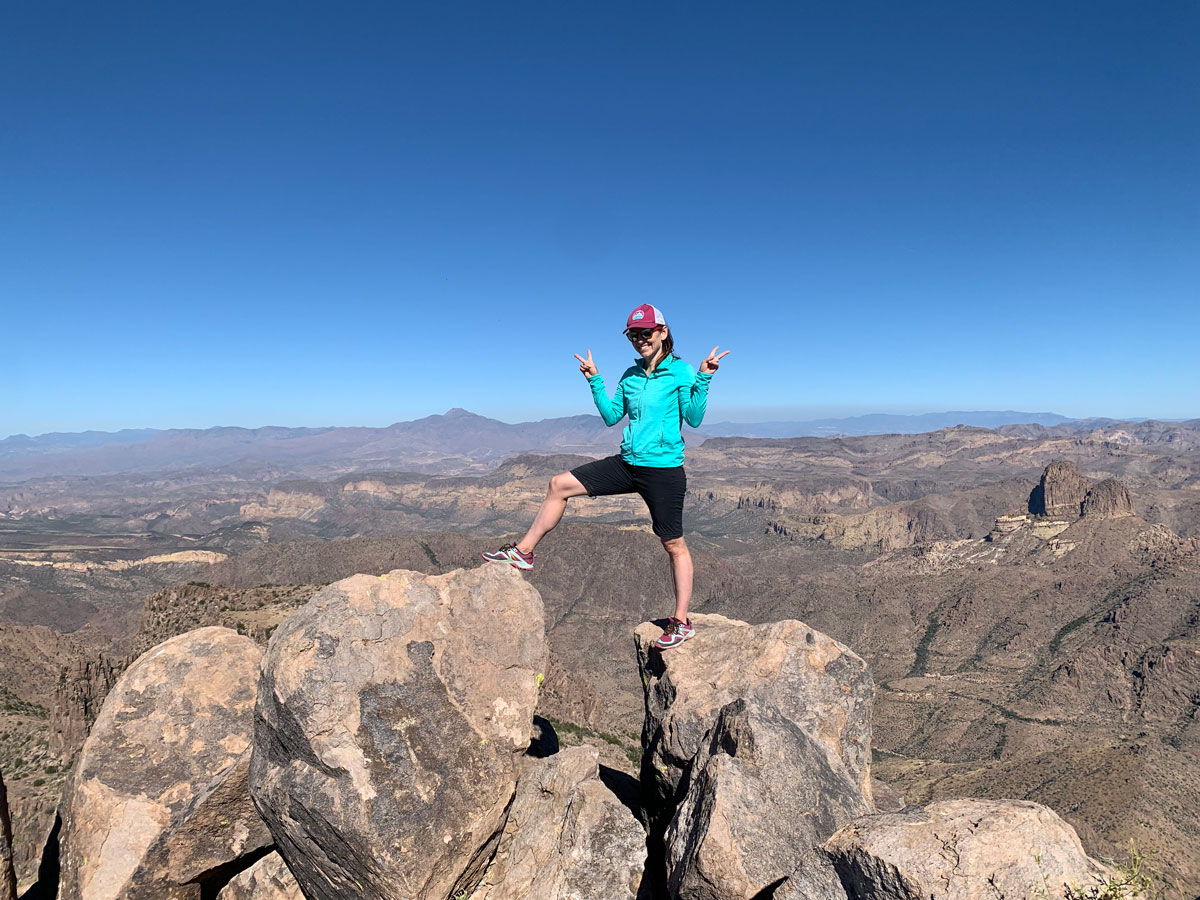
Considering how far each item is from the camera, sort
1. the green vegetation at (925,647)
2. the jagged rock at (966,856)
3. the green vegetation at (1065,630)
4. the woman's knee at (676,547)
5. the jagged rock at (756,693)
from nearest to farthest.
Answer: the jagged rock at (966,856)
the jagged rock at (756,693)
the woman's knee at (676,547)
the green vegetation at (925,647)
the green vegetation at (1065,630)

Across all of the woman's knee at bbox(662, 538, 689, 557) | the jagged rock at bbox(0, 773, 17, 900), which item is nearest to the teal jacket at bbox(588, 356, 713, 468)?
the woman's knee at bbox(662, 538, 689, 557)

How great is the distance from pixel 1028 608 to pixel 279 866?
559 ft

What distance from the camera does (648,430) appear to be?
941 centimetres

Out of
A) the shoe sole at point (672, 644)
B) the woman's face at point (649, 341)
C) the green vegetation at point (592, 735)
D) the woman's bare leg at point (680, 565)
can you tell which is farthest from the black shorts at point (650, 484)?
the green vegetation at point (592, 735)

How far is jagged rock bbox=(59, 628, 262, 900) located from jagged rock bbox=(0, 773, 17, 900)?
0.61m

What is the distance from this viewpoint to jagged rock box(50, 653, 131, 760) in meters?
31.7

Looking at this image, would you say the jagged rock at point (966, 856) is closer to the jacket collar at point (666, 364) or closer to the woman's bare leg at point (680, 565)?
the woman's bare leg at point (680, 565)

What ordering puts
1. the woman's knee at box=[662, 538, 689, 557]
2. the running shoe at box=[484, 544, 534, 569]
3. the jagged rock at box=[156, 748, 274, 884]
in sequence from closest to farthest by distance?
the jagged rock at box=[156, 748, 274, 884] → the running shoe at box=[484, 544, 534, 569] → the woman's knee at box=[662, 538, 689, 557]

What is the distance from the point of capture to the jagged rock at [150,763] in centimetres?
790

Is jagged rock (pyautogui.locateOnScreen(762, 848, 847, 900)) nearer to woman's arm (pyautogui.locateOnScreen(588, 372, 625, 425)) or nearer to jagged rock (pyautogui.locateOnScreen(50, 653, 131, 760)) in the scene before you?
woman's arm (pyautogui.locateOnScreen(588, 372, 625, 425))

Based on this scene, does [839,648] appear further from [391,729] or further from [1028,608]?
[1028,608]

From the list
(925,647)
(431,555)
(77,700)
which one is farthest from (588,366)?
(431,555)

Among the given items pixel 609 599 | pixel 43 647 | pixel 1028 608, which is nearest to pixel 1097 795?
pixel 43 647

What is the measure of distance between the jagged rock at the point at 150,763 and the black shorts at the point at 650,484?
235 inches
